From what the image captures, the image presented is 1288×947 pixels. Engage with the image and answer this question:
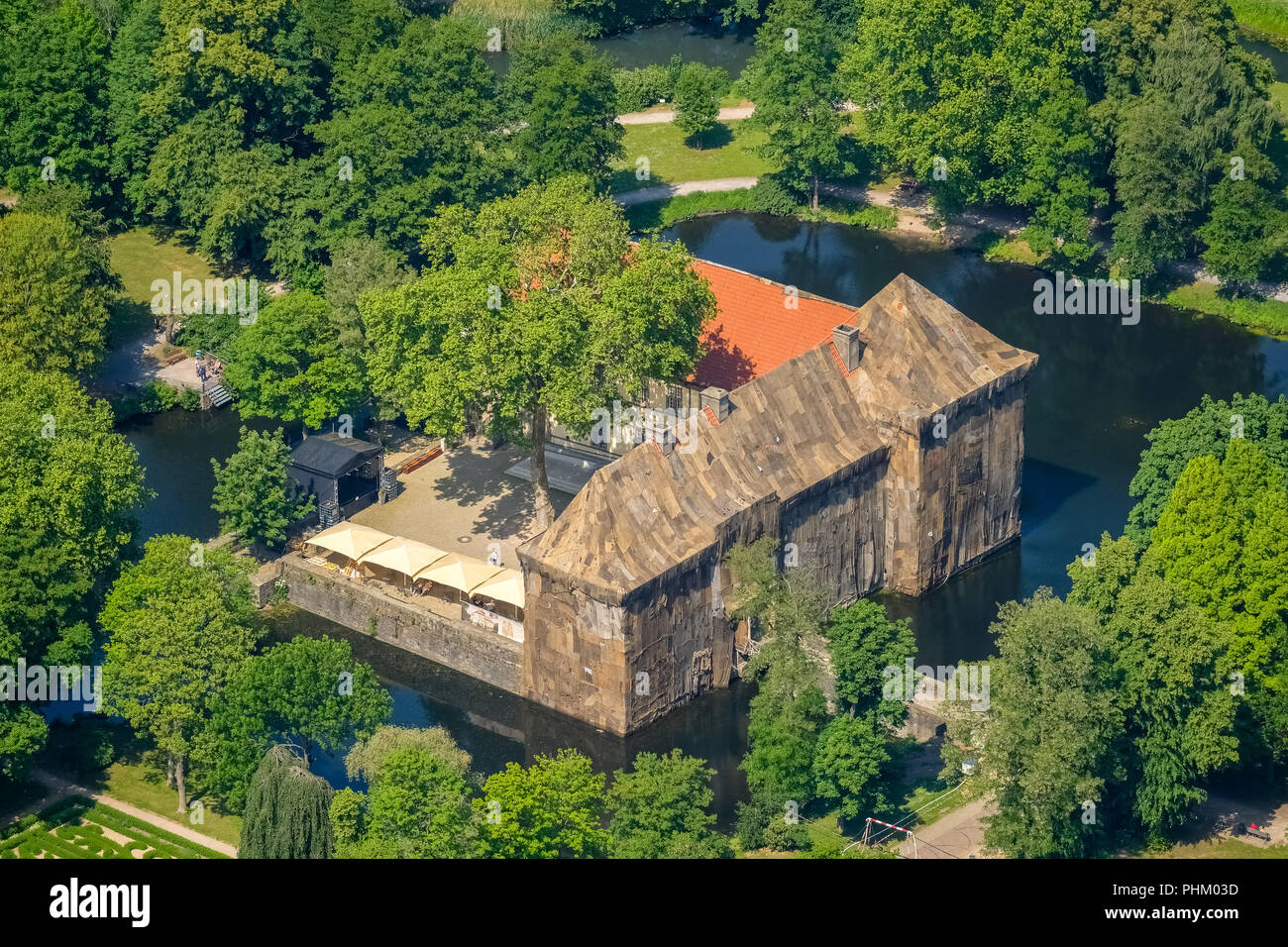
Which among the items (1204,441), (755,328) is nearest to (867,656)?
(1204,441)

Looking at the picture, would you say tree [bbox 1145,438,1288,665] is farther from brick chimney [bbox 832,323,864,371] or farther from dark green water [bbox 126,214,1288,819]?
brick chimney [bbox 832,323,864,371]

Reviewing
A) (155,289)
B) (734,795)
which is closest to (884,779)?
(734,795)

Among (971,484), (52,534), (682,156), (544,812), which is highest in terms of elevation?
(682,156)

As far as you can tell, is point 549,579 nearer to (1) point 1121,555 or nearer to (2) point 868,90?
(1) point 1121,555

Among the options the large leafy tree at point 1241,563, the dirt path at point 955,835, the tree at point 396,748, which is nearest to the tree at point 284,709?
Answer: the tree at point 396,748

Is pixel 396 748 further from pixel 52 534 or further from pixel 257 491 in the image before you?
pixel 257 491

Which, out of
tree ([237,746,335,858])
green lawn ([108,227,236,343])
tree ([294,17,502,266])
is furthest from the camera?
green lawn ([108,227,236,343])

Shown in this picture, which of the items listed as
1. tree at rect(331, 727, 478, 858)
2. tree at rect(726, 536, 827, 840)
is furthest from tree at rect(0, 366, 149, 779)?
tree at rect(726, 536, 827, 840)
